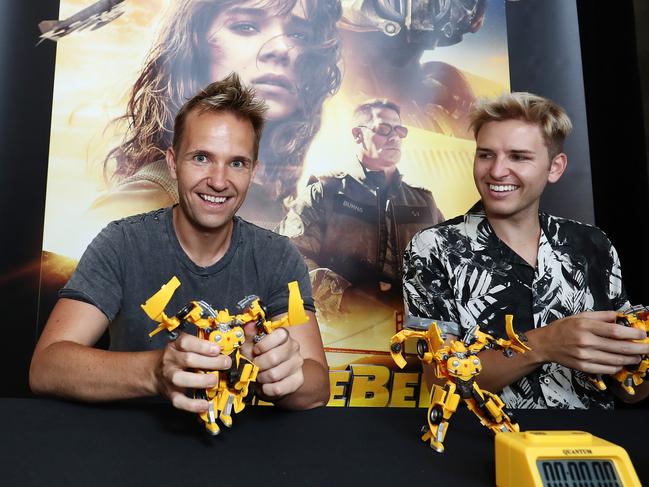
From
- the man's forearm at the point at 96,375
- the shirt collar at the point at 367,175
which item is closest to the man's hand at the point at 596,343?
the man's forearm at the point at 96,375

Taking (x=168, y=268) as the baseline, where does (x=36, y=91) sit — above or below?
above

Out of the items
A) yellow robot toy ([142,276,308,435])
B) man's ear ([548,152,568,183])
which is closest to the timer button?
yellow robot toy ([142,276,308,435])

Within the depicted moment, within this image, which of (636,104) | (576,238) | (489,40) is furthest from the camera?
(489,40)

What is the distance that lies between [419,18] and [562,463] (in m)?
2.17

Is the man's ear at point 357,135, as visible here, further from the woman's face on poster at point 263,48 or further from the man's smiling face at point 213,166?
the man's smiling face at point 213,166

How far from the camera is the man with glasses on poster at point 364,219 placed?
7.42 feet

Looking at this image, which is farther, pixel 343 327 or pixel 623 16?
pixel 343 327

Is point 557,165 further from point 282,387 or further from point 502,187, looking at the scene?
point 282,387

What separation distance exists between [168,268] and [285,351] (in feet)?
1.90

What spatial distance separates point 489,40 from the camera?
252 cm

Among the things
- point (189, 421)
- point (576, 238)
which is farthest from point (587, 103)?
point (189, 421)

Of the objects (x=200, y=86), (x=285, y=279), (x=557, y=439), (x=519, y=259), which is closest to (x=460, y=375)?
(x=557, y=439)

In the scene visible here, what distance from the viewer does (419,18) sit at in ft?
8.08

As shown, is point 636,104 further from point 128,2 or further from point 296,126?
point 128,2
